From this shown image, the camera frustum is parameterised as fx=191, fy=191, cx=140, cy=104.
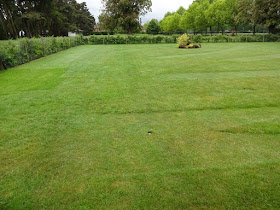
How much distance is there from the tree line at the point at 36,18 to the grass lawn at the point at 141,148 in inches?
1121

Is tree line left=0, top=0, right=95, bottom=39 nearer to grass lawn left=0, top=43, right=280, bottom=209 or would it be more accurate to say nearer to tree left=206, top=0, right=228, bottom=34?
grass lawn left=0, top=43, right=280, bottom=209

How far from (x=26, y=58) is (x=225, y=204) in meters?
14.3

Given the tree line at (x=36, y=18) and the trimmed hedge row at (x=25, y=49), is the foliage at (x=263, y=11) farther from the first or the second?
the tree line at (x=36, y=18)

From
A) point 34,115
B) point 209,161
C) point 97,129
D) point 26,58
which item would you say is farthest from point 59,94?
point 26,58

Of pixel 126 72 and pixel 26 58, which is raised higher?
pixel 26 58

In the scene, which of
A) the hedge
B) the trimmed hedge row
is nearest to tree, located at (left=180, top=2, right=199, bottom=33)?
the hedge

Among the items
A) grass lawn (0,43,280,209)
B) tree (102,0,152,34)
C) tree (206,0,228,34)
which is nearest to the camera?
grass lawn (0,43,280,209)

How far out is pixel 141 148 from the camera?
3023 mm

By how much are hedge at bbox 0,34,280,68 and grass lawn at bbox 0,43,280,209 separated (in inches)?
241

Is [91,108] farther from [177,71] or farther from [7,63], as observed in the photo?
[7,63]

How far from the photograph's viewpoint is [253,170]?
97.6 inches

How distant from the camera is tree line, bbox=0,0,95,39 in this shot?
27.8 metres

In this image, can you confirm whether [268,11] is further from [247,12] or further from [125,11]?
[125,11]

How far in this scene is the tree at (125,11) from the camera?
3312 centimetres
